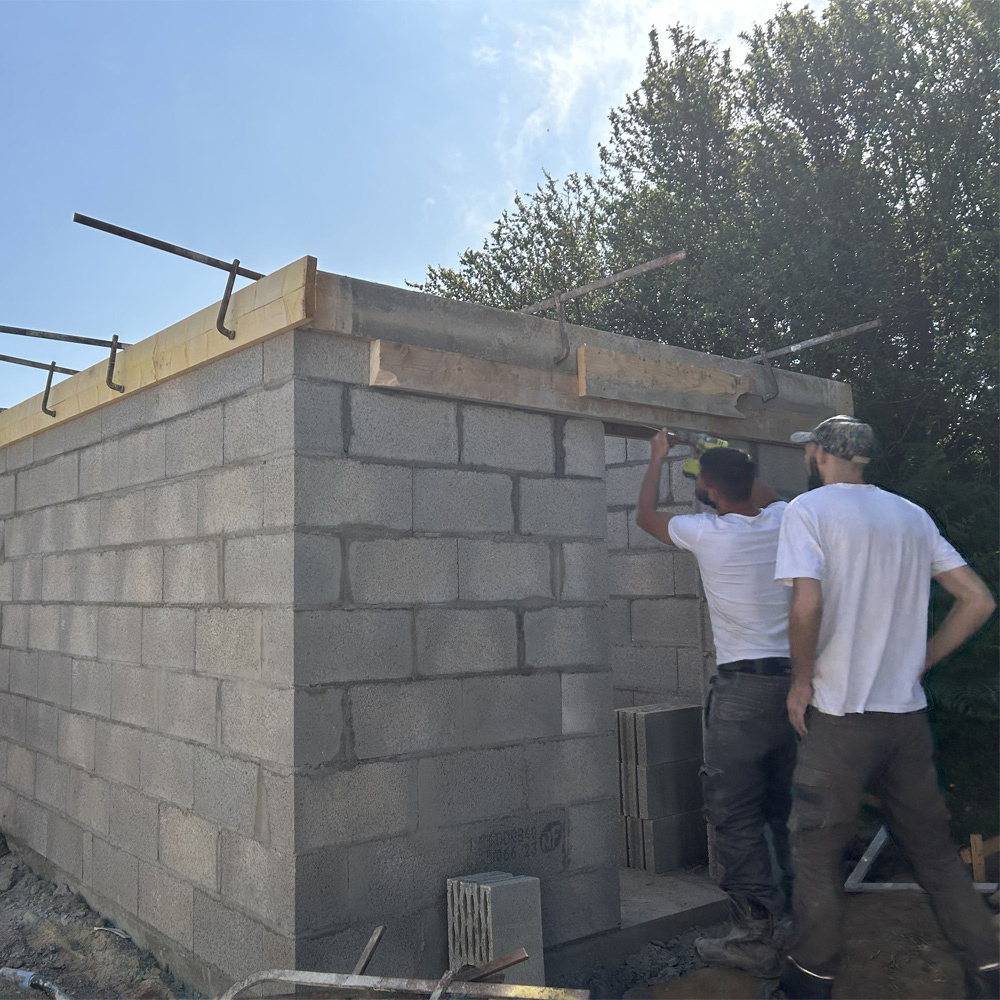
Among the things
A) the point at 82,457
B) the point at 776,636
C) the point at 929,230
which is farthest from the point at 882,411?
the point at 82,457

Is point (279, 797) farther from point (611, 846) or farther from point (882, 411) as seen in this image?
point (882, 411)

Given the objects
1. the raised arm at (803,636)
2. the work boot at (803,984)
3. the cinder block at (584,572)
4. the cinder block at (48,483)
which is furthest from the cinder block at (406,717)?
the cinder block at (48,483)

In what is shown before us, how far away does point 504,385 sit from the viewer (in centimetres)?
391

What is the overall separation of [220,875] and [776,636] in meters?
2.31

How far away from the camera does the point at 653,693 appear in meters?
5.55

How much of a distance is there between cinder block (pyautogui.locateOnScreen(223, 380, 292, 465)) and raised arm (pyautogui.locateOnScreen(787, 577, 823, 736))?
1797mm

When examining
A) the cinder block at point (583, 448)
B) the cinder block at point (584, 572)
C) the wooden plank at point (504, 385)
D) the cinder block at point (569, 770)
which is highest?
the wooden plank at point (504, 385)

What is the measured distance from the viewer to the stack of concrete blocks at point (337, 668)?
336cm

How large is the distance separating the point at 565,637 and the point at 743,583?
0.79 m

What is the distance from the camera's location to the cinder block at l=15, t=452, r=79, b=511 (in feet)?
16.8

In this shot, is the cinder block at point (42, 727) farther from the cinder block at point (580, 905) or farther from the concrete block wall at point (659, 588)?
the concrete block wall at point (659, 588)

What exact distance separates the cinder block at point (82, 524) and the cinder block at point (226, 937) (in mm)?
1927

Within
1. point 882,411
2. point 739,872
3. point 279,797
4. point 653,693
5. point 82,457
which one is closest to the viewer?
point 279,797

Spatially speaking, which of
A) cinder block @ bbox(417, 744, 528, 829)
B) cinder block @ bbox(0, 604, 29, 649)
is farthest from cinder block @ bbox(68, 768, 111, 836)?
cinder block @ bbox(417, 744, 528, 829)
